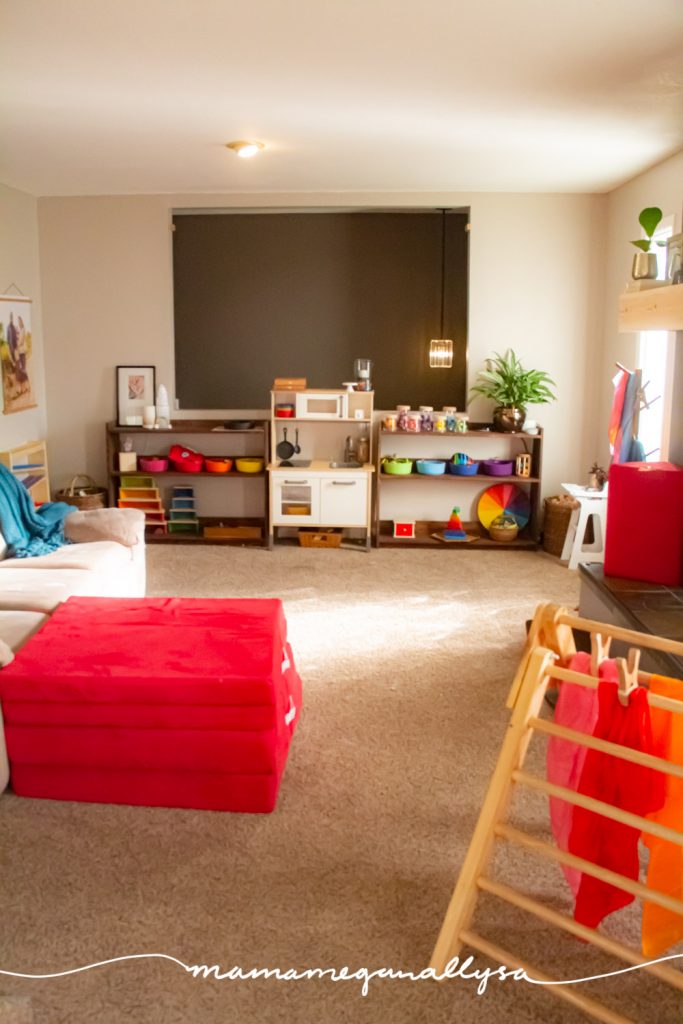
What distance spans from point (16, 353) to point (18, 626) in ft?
10.9

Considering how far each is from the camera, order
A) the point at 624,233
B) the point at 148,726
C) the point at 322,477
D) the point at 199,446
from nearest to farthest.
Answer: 1. the point at 148,726
2. the point at 624,233
3. the point at 322,477
4. the point at 199,446

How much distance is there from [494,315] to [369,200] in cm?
122

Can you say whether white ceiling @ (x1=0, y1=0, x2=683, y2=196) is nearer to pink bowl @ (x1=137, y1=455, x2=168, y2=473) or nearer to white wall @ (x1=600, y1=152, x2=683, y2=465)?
white wall @ (x1=600, y1=152, x2=683, y2=465)

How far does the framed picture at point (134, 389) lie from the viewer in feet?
22.3

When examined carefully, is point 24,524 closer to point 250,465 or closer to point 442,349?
point 250,465

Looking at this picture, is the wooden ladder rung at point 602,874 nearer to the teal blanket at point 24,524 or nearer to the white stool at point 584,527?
the teal blanket at point 24,524

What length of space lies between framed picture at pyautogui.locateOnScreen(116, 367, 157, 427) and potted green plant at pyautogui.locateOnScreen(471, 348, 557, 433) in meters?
2.41

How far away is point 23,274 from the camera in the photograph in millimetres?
6438

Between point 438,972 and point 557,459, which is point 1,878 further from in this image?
point 557,459

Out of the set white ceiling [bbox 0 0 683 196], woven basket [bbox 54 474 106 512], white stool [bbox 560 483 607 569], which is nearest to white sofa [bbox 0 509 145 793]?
woven basket [bbox 54 474 106 512]

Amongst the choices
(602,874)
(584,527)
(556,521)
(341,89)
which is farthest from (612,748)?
(556,521)

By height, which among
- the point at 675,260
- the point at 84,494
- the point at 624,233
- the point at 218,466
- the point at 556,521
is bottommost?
the point at 556,521

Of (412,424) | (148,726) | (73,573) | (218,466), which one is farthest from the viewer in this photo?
(218,466)

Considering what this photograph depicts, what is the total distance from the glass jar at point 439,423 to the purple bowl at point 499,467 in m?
0.43
